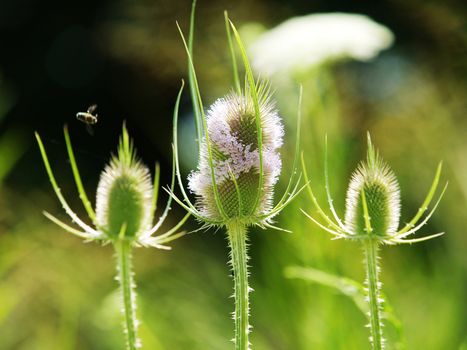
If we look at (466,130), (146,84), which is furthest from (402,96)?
(146,84)

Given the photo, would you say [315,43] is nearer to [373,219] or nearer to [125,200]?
[373,219]

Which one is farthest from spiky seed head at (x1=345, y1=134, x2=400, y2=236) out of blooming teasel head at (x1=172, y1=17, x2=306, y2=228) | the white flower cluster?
the white flower cluster

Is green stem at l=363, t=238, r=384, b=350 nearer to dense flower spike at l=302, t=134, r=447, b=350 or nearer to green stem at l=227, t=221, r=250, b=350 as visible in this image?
dense flower spike at l=302, t=134, r=447, b=350

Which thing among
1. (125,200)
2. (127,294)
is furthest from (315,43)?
(127,294)

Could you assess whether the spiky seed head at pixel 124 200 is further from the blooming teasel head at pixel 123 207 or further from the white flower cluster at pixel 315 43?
the white flower cluster at pixel 315 43

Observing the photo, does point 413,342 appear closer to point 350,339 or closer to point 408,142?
point 350,339

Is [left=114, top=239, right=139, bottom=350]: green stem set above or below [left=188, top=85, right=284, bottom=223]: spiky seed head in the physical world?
below
